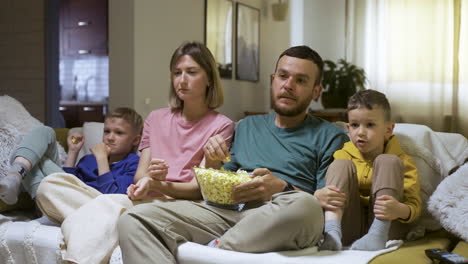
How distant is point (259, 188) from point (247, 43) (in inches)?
162

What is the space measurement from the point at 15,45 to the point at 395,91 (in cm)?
347

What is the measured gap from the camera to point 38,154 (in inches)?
77.0

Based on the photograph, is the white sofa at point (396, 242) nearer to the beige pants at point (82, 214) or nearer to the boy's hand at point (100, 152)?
the beige pants at point (82, 214)

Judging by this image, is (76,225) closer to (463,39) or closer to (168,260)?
(168,260)

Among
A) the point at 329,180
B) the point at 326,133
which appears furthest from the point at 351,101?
the point at 329,180

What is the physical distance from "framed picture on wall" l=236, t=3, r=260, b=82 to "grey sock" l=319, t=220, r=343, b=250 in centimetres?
405

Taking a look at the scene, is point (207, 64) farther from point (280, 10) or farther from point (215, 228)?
point (280, 10)

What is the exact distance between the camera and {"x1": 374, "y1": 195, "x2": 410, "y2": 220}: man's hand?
145cm

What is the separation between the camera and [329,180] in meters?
1.56

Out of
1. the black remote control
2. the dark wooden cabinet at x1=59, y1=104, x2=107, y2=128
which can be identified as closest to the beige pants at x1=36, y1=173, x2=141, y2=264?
the black remote control

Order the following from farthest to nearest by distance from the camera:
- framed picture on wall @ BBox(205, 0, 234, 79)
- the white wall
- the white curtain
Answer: framed picture on wall @ BBox(205, 0, 234, 79) < the white curtain < the white wall

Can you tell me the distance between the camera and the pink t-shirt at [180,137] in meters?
1.88

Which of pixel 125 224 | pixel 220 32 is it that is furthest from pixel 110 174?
pixel 220 32

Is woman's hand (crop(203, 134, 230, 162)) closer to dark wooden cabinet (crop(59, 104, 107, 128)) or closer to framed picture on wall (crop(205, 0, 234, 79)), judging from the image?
framed picture on wall (crop(205, 0, 234, 79))
